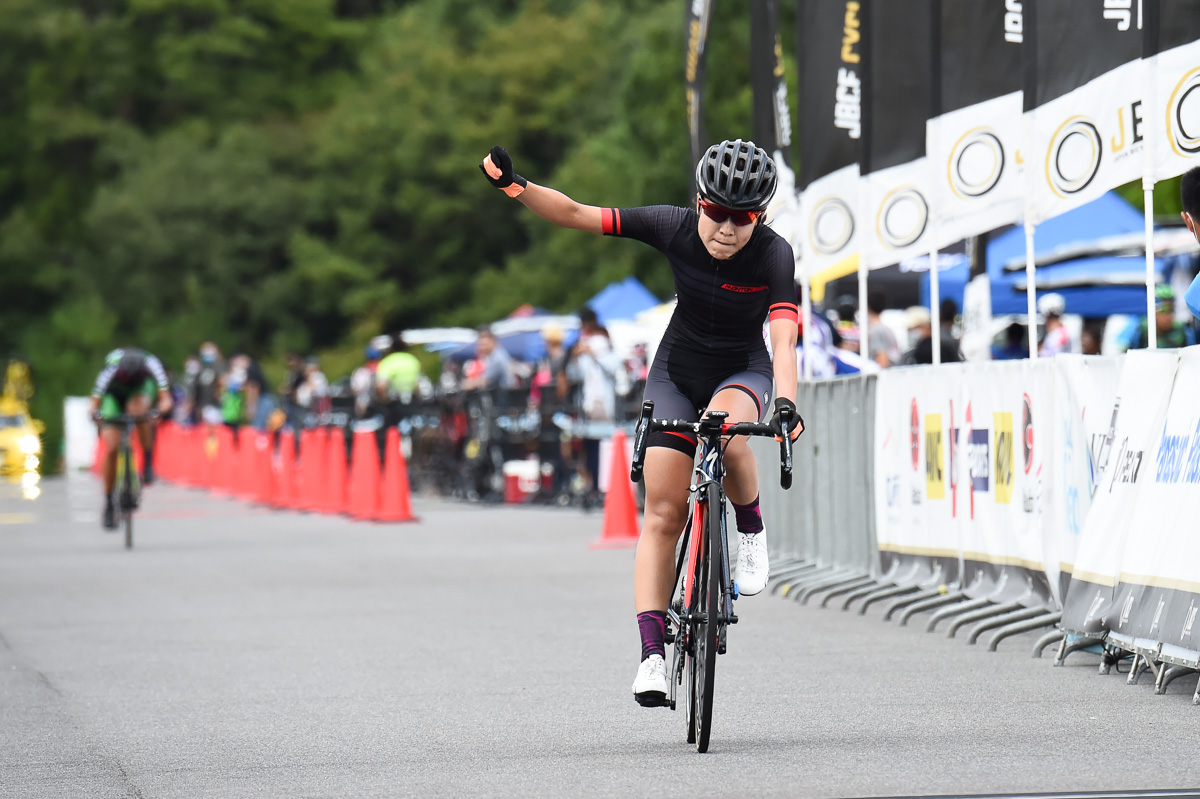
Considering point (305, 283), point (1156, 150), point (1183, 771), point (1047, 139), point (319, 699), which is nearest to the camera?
point (1183, 771)

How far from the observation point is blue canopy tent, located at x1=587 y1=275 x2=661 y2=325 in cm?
3600

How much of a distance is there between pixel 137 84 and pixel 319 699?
6792 centimetres

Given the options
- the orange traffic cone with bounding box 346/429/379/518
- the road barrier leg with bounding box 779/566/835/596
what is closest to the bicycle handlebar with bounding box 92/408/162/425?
the orange traffic cone with bounding box 346/429/379/518

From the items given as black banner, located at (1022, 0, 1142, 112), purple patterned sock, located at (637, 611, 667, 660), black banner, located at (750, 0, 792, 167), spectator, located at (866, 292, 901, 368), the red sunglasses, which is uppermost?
black banner, located at (750, 0, 792, 167)

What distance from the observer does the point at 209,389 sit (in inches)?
1566

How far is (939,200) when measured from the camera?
1253cm

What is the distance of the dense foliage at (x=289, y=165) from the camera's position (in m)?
62.2

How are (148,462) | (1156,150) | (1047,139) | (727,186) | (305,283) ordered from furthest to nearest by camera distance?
(305,283) < (148,462) < (1047,139) < (1156,150) < (727,186)

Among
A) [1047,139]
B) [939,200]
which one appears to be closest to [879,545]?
[939,200]

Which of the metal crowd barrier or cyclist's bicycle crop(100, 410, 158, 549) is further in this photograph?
cyclist's bicycle crop(100, 410, 158, 549)

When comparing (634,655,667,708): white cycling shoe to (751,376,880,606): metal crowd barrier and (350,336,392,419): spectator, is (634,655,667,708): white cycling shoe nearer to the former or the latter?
(751,376,880,606): metal crowd barrier

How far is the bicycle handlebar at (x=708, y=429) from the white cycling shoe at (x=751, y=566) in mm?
506

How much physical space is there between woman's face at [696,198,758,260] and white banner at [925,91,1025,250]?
16.3 feet

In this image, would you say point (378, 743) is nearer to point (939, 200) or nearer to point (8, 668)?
point (8, 668)
